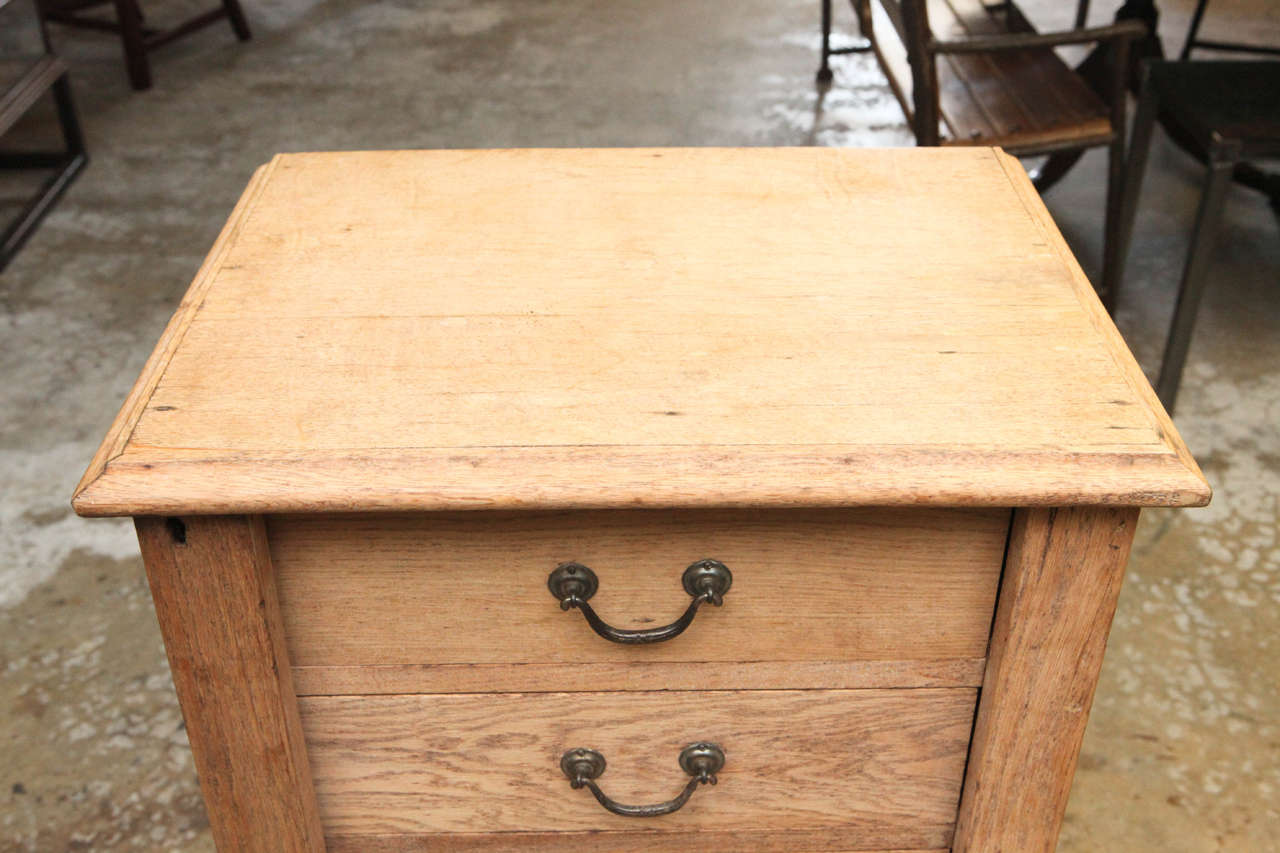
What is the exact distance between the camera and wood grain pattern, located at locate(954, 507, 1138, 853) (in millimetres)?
924

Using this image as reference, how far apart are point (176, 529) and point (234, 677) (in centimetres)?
15

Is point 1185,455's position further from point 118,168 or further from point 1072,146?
point 118,168

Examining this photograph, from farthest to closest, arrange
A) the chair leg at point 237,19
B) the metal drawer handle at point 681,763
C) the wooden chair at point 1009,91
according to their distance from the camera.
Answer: the chair leg at point 237,19
the wooden chair at point 1009,91
the metal drawer handle at point 681,763

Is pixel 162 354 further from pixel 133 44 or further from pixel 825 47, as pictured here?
pixel 133 44

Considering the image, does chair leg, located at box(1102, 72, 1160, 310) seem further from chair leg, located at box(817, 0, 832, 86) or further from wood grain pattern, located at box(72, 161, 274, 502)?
wood grain pattern, located at box(72, 161, 274, 502)

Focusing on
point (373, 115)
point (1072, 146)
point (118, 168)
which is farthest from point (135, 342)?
point (1072, 146)

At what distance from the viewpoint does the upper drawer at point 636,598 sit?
3.14 feet

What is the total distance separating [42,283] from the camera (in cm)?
286

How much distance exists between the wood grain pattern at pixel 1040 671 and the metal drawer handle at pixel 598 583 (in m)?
0.24

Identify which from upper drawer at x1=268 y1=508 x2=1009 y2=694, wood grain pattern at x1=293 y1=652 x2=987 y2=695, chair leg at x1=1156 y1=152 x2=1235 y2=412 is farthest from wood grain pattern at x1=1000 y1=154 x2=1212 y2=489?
chair leg at x1=1156 y1=152 x2=1235 y2=412

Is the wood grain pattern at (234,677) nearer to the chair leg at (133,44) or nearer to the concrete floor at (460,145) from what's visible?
the concrete floor at (460,145)

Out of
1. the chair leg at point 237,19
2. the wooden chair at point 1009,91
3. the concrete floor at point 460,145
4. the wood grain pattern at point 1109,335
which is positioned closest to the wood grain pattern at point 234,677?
the concrete floor at point 460,145

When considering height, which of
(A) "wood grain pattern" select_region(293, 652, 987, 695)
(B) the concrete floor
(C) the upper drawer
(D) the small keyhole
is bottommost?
(B) the concrete floor

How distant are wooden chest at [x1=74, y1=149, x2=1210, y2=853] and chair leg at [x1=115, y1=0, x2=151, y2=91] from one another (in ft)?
10.4
